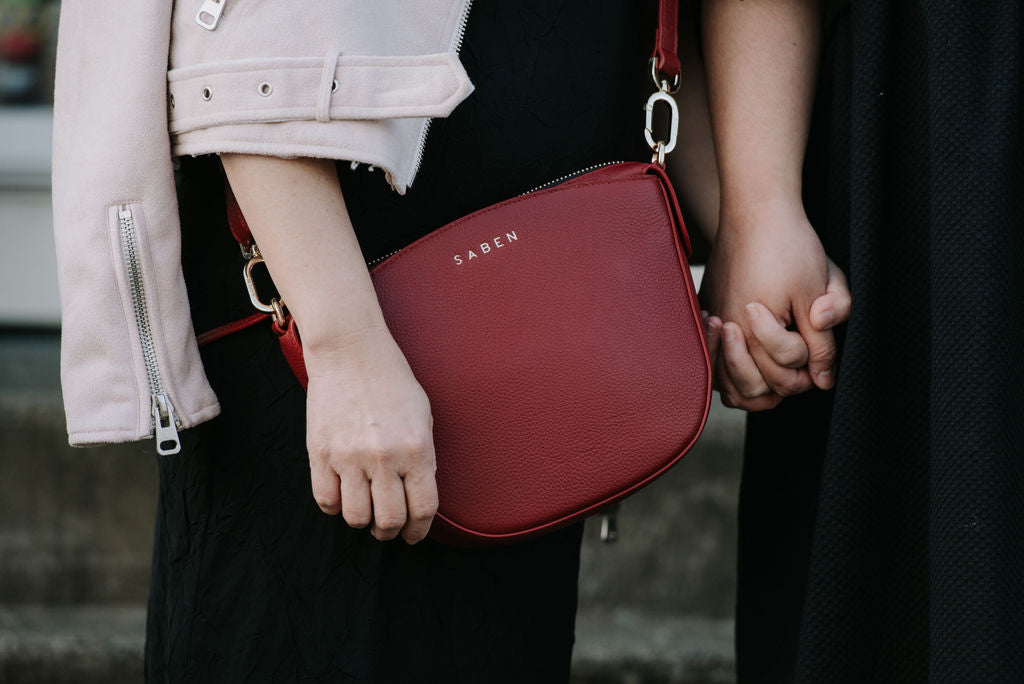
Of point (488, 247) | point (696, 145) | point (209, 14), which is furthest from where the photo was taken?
point (696, 145)

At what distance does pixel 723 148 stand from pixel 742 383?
25 cm

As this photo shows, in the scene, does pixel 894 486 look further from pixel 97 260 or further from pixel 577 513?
pixel 97 260

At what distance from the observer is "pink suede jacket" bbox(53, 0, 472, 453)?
736 millimetres

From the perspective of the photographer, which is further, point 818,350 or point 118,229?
point 818,350

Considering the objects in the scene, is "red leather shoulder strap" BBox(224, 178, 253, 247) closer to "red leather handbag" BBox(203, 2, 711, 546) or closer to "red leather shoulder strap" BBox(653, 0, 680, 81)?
"red leather handbag" BBox(203, 2, 711, 546)

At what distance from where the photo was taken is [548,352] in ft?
2.81

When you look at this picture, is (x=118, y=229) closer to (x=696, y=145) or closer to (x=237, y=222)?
(x=237, y=222)

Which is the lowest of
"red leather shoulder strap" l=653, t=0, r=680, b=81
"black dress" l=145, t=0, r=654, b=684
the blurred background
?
the blurred background

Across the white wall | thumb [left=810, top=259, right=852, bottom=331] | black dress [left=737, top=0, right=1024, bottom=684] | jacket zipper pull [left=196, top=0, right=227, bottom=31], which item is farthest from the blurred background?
jacket zipper pull [left=196, top=0, right=227, bottom=31]

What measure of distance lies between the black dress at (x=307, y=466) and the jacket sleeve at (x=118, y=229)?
0.07 meters

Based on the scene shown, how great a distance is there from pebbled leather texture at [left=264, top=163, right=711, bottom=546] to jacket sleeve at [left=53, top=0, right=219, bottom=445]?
A: 0.39ft

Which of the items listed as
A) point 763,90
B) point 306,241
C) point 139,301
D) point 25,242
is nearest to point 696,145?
point 763,90

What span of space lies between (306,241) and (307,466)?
23 centimetres

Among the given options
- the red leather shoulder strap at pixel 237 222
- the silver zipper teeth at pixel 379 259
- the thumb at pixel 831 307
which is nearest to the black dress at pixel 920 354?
the thumb at pixel 831 307
